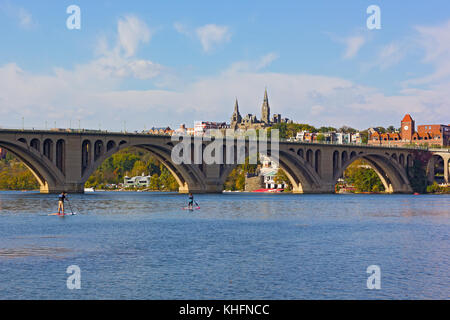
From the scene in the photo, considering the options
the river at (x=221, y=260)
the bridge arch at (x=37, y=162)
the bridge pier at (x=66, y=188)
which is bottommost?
the river at (x=221, y=260)

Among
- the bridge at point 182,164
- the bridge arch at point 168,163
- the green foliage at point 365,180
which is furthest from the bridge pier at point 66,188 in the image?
the green foliage at point 365,180

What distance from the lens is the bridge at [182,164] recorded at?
10838cm

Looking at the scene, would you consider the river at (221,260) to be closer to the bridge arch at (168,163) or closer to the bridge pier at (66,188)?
the bridge pier at (66,188)

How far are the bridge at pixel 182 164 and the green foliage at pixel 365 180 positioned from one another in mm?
4344

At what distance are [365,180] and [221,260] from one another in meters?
155

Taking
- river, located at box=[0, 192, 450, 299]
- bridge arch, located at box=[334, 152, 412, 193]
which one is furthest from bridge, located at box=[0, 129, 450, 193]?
river, located at box=[0, 192, 450, 299]

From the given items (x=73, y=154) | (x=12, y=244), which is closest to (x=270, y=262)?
(x=12, y=244)

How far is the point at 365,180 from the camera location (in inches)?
7180

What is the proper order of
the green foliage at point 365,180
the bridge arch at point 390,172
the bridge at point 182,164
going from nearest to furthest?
the bridge at point 182,164, the bridge arch at point 390,172, the green foliage at point 365,180

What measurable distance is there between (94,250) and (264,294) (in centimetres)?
1474

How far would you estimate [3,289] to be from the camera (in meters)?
24.5

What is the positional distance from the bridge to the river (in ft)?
182

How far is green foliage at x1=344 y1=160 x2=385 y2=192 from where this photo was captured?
7160 inches

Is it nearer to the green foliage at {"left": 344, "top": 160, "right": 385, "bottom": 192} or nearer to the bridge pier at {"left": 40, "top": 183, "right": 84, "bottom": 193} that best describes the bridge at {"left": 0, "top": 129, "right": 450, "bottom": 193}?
the bridge pier at {"left": 40, "top": 183, "right": 84, "bottom": 193}
